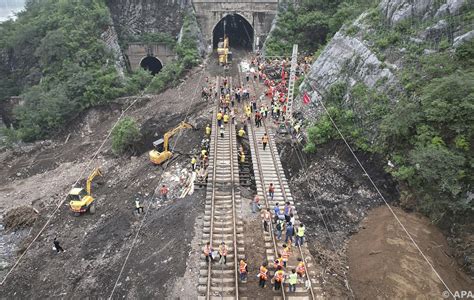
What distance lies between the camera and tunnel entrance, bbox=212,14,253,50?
47.2 m

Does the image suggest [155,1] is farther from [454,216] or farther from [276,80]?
[454,216]

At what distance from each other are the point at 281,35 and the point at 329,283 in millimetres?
32784

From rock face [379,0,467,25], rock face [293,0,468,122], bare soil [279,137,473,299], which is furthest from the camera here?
rock face [293,0,468,122]

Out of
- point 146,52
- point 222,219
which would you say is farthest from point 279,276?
point 146,52

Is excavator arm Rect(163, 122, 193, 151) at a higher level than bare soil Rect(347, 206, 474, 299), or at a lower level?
higher

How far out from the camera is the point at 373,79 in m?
21.8

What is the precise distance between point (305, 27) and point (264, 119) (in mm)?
18201

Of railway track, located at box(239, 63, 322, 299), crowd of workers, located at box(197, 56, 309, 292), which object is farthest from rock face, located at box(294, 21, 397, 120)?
railway track, located at box(239, 63, 322, 299)

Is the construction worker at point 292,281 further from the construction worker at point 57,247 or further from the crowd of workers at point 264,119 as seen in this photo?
the construction worker at point 57,247

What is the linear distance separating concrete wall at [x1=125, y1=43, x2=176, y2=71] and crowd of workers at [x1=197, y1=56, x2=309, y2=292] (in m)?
12.8

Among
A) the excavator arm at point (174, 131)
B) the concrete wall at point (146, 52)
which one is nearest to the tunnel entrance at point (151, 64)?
the concrete wall at point (146, 52)

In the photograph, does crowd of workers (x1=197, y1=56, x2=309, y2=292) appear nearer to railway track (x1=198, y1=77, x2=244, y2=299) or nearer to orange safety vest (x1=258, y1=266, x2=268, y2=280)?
orange safety vest (x1=258, y1=266, x2=268, y2=280)

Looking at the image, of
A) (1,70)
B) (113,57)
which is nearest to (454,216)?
(113,57)

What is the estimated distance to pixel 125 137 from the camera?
26.3 meters
